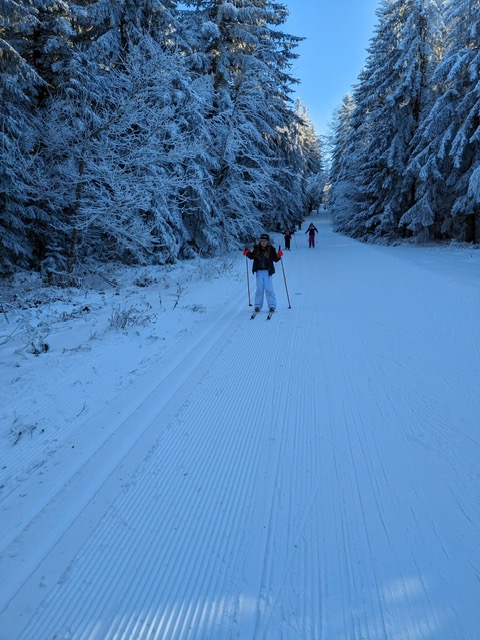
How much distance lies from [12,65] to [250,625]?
11.1 metres

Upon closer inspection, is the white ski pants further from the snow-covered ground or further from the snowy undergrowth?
the snow-covered ground

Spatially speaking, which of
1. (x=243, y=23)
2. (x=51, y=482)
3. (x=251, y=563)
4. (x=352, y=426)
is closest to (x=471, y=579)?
(x=251, y=563)

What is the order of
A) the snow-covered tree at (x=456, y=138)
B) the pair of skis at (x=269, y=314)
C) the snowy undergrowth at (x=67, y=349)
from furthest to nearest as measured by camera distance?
the snow-covered tree at (x=456, y=138), the pair of skis at (x=269, y=314), the snowy undergrowth at (x=67, y=349)

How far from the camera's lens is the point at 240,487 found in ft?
8.80

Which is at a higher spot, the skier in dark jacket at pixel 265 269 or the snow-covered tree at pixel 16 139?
the snow-covered tree at pixel 16 139

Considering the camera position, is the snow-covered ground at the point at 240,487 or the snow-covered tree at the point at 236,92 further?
the snow-covered tree at the point at 236,92

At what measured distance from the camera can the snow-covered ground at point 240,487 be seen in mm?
1850

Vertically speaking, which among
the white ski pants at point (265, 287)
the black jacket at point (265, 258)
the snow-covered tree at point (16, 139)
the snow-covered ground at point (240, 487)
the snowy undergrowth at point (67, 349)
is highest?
the snow-covered tree at point (16, 139)

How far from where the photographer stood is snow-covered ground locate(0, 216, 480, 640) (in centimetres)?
185

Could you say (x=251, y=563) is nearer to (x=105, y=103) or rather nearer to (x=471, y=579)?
(x=471, y=579)

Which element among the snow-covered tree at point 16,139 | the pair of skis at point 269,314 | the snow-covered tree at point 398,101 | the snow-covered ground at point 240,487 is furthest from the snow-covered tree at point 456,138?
the snow-covered tree at point 16,139

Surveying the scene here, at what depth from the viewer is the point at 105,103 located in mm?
11180

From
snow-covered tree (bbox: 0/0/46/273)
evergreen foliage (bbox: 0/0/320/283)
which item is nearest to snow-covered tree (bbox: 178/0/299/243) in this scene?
evergreen foliage (bbox: 0/0/320/283)

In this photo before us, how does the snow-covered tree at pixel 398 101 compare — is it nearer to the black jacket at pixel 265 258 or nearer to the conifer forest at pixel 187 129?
the conifer forest at pixel 187 129
